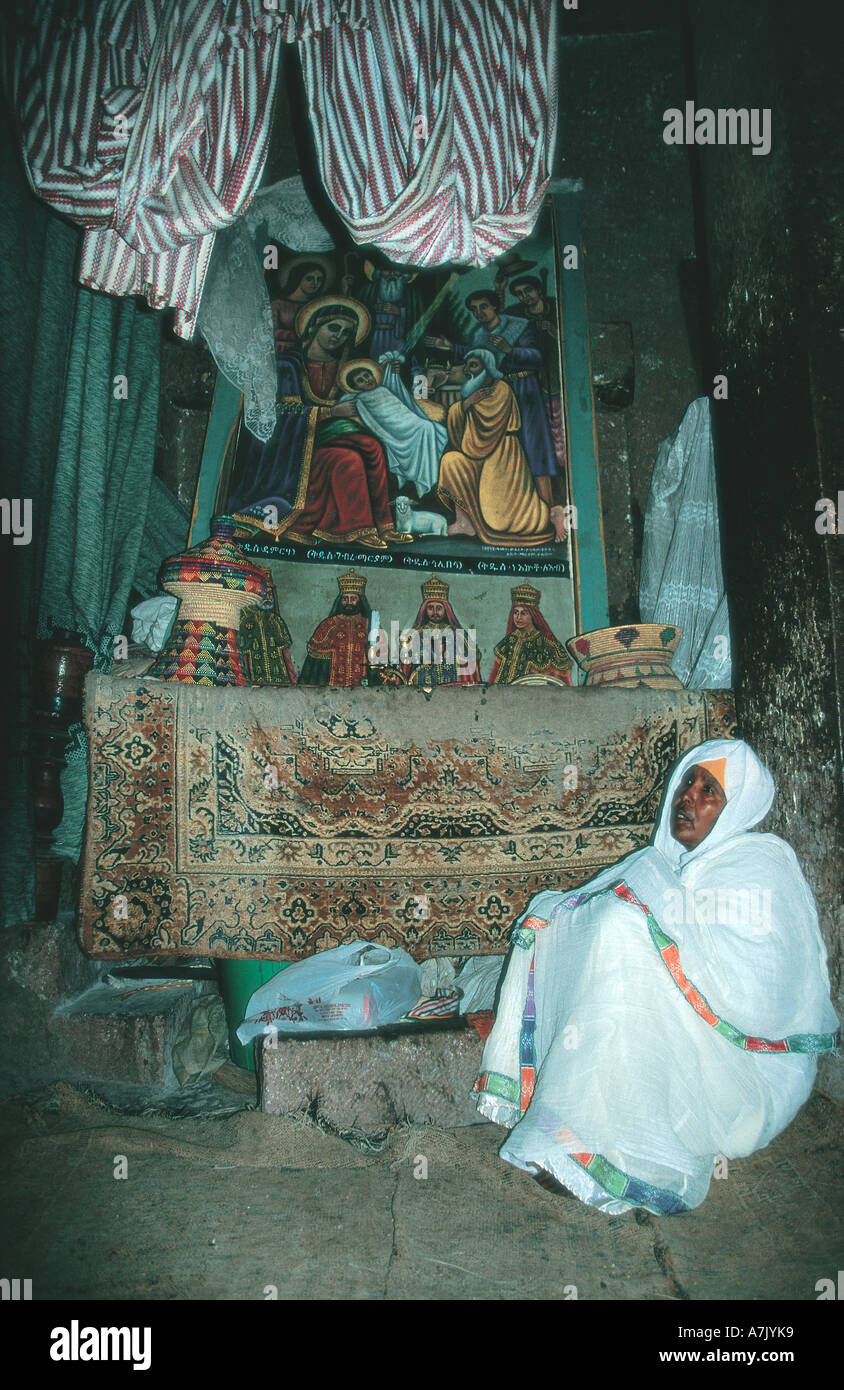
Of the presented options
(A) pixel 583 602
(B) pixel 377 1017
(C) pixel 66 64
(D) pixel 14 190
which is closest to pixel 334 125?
(C) pixel 66 64

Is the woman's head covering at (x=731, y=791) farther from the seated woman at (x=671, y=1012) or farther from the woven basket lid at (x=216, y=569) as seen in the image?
the woven basket lid at (x=216, y=569)

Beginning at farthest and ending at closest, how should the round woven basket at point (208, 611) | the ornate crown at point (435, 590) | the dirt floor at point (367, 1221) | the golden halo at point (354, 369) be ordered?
the golden halo at point (354, 369) < the ornate crown at point (435, 590) < the round woven basket at point (208, 611) < the dirt floor at point (367, 1221)

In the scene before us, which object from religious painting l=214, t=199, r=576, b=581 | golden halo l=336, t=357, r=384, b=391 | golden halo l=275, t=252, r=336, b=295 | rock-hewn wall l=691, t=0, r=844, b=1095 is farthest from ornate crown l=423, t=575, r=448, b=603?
Result: golden halo l=275, t=252, r=336, b=295

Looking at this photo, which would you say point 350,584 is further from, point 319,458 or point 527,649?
point 527,649

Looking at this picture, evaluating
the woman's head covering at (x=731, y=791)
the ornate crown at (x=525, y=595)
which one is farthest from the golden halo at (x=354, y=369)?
the woman's head covering at (x=731, y=791)

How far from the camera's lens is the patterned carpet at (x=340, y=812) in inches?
95.9

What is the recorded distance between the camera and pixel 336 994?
249 cm

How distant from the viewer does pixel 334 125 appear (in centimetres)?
282

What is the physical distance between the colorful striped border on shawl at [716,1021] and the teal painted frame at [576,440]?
276 cm

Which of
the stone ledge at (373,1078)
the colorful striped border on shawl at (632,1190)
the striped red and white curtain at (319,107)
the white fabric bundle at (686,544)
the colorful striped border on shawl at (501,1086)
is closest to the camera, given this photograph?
the colorful striped border on shawl at (632,1190)

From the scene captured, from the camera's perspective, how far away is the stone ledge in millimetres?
2344

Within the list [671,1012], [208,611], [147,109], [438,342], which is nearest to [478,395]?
[438,342]

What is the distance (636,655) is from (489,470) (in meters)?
2.31

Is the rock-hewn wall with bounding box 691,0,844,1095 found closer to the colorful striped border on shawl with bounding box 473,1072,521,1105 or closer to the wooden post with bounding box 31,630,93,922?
the colorful striped border on shawl with bounding box 473,1072,521,1105
